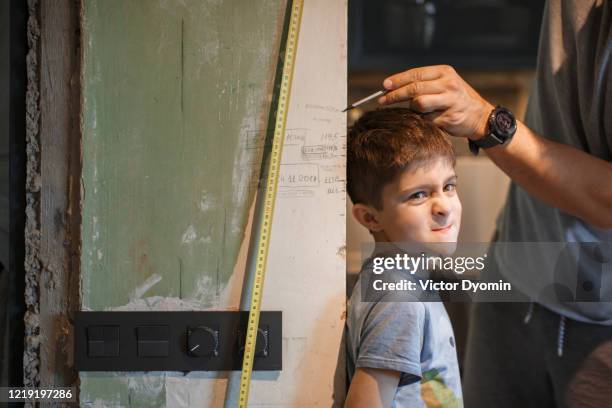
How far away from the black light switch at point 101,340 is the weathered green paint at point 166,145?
4 cm

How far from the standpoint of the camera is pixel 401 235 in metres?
1.09

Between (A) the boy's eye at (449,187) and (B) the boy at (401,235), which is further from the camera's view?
(A) the boy's eye at (449,187)

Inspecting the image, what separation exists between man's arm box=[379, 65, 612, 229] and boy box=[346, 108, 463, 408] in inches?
2.7

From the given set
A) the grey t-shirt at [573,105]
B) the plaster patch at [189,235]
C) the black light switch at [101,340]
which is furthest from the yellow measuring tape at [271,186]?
the grey t-shirt at [573,105]

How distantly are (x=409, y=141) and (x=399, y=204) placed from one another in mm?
116

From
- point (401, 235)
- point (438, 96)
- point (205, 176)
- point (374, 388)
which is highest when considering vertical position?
point (438, 96)

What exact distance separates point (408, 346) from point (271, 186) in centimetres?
36

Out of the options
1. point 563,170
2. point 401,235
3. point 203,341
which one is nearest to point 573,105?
point 563,170

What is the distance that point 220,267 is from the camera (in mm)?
1063

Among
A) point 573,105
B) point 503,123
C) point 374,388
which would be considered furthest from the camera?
point 573,105

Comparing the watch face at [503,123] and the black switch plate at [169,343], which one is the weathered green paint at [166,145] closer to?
the black switch plate at [169,343]

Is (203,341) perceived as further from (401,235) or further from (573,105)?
(573,105)

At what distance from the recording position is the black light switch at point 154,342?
3.43ft

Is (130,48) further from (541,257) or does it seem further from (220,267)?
(541,257)
